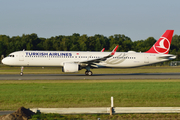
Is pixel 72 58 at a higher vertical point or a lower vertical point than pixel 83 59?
higher

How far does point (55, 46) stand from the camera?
96312 mm

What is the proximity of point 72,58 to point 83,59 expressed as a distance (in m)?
1.69

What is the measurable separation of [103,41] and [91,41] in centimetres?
802

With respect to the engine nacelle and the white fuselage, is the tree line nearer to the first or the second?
the white fuselage

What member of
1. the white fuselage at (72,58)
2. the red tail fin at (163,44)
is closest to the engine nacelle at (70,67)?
the white fuselage at (72,58)

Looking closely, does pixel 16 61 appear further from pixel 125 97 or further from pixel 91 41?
pixel 91 41

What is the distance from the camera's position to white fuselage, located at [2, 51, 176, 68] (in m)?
34.6

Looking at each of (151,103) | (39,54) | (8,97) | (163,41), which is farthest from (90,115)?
(163,41)

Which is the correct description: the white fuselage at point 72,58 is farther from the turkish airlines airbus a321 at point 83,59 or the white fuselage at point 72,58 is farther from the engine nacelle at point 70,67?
the engine nacelle at point 70,67

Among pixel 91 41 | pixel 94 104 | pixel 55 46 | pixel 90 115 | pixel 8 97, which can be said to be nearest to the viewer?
pixel 90 115

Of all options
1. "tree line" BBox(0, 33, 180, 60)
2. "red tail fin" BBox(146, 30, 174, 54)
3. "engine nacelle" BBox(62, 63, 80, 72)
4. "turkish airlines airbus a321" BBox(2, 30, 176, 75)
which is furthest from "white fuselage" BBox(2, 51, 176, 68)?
"tree line" BBox(0, 33, 180, 60)

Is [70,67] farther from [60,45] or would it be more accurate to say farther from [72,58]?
[60,45]

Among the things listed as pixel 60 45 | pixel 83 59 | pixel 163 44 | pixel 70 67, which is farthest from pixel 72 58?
pixel 60 45

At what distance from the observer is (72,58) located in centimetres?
3566
